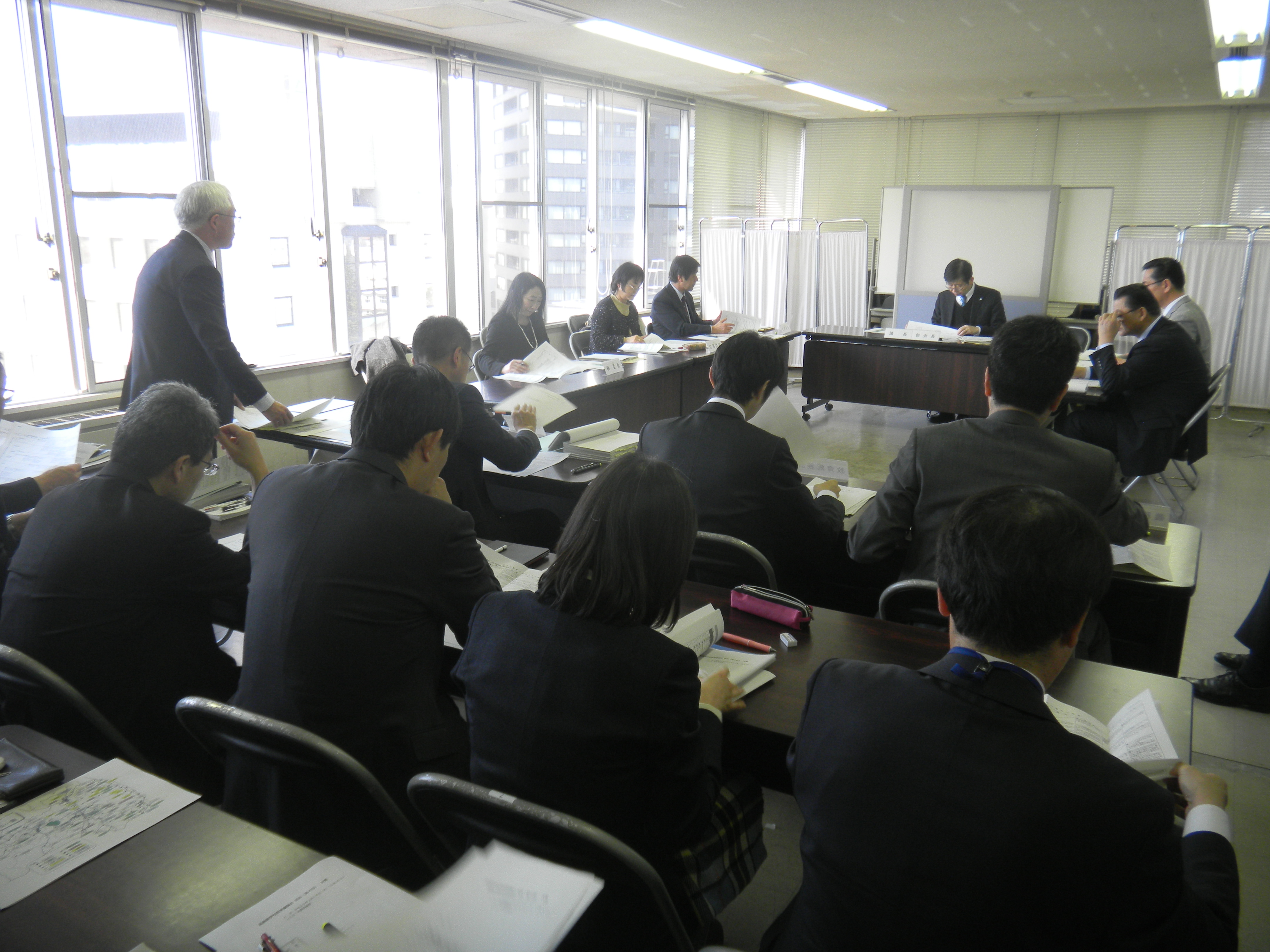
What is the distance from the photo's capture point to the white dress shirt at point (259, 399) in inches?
130

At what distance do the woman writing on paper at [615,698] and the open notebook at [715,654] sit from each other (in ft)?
0.76

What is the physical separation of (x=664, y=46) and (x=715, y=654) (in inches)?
213

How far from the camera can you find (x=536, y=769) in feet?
4.04

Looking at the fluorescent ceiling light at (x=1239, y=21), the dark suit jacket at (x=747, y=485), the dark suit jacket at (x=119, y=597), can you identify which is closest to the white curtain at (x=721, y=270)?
the fluorescent ceiling light at (x=1239, y=21)

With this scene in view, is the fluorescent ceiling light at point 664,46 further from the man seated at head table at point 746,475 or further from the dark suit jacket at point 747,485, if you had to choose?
the dark suit jacket at point 747,485

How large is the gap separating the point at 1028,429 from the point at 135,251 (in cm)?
446

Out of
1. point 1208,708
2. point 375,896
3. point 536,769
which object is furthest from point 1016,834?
point 1208,708

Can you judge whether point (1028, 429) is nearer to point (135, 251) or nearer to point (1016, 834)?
point (1016, 834)

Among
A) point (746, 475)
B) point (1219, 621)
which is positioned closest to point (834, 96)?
point (1219, 621)

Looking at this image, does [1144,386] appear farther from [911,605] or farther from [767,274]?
[767,274]

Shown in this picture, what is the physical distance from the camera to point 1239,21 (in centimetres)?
475

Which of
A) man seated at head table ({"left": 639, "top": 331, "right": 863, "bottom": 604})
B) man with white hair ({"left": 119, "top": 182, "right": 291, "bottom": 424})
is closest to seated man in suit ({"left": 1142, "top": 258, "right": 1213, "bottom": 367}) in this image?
man seated at head table ({"left": 639, "top": 331, "right": 863, "bottom": 604})

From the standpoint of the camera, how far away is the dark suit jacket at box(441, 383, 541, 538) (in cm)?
283

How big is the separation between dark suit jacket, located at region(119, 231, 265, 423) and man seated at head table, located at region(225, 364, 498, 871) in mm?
1871
